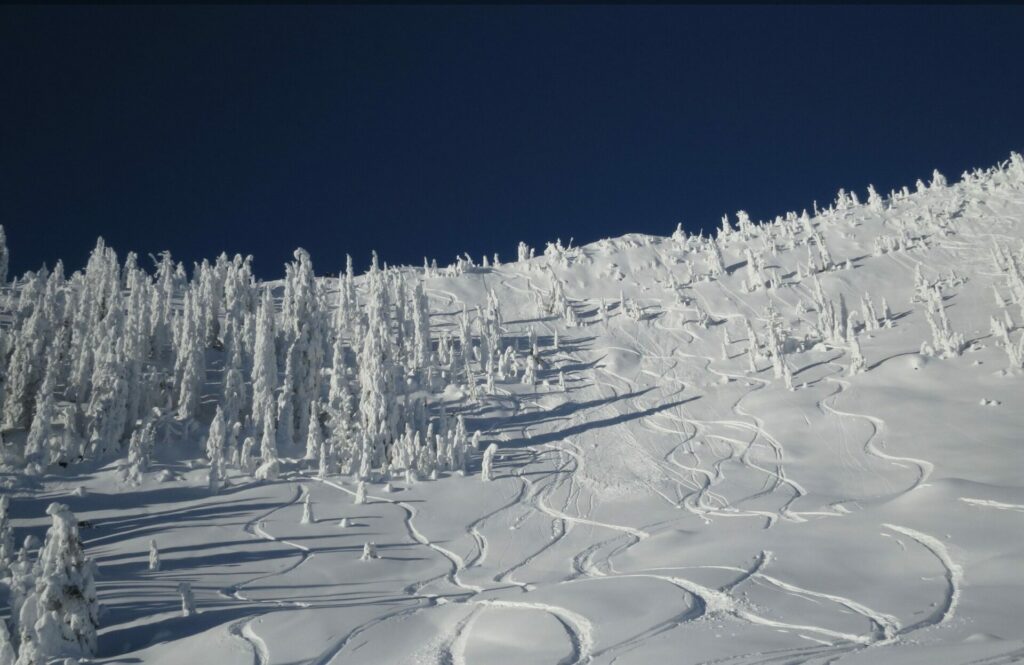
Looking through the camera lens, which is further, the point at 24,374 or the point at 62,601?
the point at 24,374

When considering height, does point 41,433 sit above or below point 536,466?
above

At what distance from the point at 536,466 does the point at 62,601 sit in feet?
120

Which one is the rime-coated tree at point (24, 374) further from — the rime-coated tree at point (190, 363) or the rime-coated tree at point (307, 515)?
the rime-coated tree at point (307, 515)

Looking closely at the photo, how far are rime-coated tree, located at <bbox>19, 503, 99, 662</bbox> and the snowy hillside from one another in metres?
0.10

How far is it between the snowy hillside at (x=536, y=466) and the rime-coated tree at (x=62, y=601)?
102 millimetres

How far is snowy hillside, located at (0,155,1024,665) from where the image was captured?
2023 centimetres

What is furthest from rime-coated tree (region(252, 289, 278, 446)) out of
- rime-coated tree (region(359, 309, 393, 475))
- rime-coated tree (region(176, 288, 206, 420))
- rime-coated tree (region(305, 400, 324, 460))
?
rime-coated tree (region(359, 309, 393, 475))

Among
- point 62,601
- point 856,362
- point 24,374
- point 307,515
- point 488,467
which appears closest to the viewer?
point 62,601

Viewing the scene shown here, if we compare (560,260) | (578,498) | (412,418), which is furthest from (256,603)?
(560,260)

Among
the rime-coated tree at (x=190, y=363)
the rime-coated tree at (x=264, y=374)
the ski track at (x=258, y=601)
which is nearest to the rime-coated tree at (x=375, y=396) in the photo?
the rime-coated tree at (x=264, y=374)

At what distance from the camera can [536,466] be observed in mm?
53750

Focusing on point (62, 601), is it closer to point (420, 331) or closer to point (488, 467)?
point (488, 467)

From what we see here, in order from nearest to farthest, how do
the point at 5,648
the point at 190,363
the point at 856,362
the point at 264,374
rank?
1. the point at 5,648
2. the point at 190,363
3. the point at 264,374
4. the point at 856,362

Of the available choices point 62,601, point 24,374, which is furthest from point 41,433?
point 62,601
